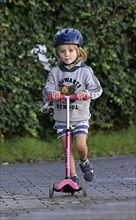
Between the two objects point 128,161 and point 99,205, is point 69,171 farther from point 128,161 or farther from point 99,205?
point 128,161

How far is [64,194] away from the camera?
9.11 meters

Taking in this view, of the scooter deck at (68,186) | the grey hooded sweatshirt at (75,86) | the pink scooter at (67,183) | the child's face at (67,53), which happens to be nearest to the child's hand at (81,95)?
the pink scooter at (67,183)

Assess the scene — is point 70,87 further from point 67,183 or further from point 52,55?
point 52,55

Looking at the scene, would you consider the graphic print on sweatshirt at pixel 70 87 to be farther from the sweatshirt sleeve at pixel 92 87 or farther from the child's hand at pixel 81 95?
the child's hand at pixel 81 95

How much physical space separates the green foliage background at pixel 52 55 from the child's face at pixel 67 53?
225 centimetres

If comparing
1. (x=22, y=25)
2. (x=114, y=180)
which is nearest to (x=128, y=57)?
(x=22, y=25)

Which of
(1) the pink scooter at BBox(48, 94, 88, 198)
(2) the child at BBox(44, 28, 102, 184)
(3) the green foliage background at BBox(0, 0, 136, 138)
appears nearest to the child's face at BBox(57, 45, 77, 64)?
(2) the child at BBox(44, 28, 102, 184)

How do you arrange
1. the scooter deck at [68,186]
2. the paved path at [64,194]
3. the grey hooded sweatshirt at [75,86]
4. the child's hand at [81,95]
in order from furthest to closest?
1. the grey hooded sweatshirt at [75,86]
2. the scooter deck at [68,186]
3. the child's hand at [81,95]
4. the paved path at [64,194]

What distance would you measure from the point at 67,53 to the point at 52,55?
9.11ft

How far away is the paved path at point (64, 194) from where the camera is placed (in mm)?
7965

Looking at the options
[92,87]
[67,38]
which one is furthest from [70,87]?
[67,38]

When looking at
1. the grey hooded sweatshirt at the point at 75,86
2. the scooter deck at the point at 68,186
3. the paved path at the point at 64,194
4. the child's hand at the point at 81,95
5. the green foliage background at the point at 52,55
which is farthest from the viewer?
the green foliage background at the point at 52,55

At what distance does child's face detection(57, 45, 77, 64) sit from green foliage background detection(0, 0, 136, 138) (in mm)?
2249

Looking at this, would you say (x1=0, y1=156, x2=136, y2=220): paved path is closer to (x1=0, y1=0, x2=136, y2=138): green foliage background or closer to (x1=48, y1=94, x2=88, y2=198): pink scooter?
(x1=48, y1=94, x2=88, y2=198): pink scooter
